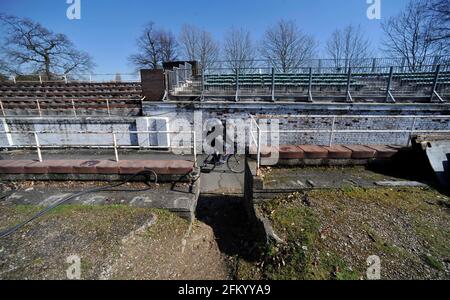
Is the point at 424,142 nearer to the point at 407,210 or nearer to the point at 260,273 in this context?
the point at 407,210

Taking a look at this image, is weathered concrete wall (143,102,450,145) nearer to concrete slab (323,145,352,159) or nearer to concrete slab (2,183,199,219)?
concrete slab (323,145,352,159)

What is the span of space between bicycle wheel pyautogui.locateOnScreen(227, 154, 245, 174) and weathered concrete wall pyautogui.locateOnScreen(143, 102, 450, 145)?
188 centimetres

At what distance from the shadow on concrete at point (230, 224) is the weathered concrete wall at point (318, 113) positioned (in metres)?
4.35

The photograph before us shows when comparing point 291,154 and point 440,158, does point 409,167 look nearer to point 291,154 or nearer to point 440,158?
point 440,158

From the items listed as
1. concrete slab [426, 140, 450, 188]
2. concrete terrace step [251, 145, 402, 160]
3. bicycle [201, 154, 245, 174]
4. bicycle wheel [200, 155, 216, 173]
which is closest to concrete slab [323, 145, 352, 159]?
concrete terrace step [251, 145, 402, 160]

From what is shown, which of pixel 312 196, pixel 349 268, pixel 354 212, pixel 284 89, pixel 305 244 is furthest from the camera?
pixel 284 89

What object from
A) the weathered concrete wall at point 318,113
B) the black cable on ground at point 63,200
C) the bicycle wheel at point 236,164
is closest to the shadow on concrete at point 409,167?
the bicycle wheel at point 236,164

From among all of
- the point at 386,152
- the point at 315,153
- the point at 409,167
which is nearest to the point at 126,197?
the point at 315,153

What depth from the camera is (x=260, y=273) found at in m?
2.76

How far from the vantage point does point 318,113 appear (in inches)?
343

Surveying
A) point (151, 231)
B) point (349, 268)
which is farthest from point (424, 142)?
point (151, 231)

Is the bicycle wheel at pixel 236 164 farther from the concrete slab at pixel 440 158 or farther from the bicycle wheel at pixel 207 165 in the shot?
the concrete slab at pixel 440 158

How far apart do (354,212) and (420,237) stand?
2.63 feet

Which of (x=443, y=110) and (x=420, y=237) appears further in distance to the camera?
(x=443, y=110)
